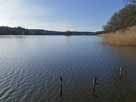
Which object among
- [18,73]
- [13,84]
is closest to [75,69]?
[18,73]

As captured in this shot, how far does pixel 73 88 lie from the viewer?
600 inches

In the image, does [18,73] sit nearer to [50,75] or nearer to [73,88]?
[50,75]

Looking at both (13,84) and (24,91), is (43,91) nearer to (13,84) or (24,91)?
(24,91)

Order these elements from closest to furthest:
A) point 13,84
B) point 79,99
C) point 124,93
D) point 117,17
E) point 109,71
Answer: point 79,99, point 124,93, point 13,84, point 109,71, point 117,17

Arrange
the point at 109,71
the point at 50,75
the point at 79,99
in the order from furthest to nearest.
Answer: the point at 109,71, the point at 50,75, the point at 79,99

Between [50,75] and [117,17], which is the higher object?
[117,17]

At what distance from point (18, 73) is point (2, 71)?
2.27 meters

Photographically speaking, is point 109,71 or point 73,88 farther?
point 109,71

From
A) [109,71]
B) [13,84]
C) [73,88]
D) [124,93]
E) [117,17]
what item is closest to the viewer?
[124,93]

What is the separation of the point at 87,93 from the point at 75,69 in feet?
26.2

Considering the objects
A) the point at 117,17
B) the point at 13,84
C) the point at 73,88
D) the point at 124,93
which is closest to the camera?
the point at 124,93

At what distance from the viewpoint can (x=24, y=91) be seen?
14695 millimetres

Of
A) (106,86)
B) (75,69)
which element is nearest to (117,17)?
(75,69)

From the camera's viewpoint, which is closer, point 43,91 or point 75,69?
point 43,91
